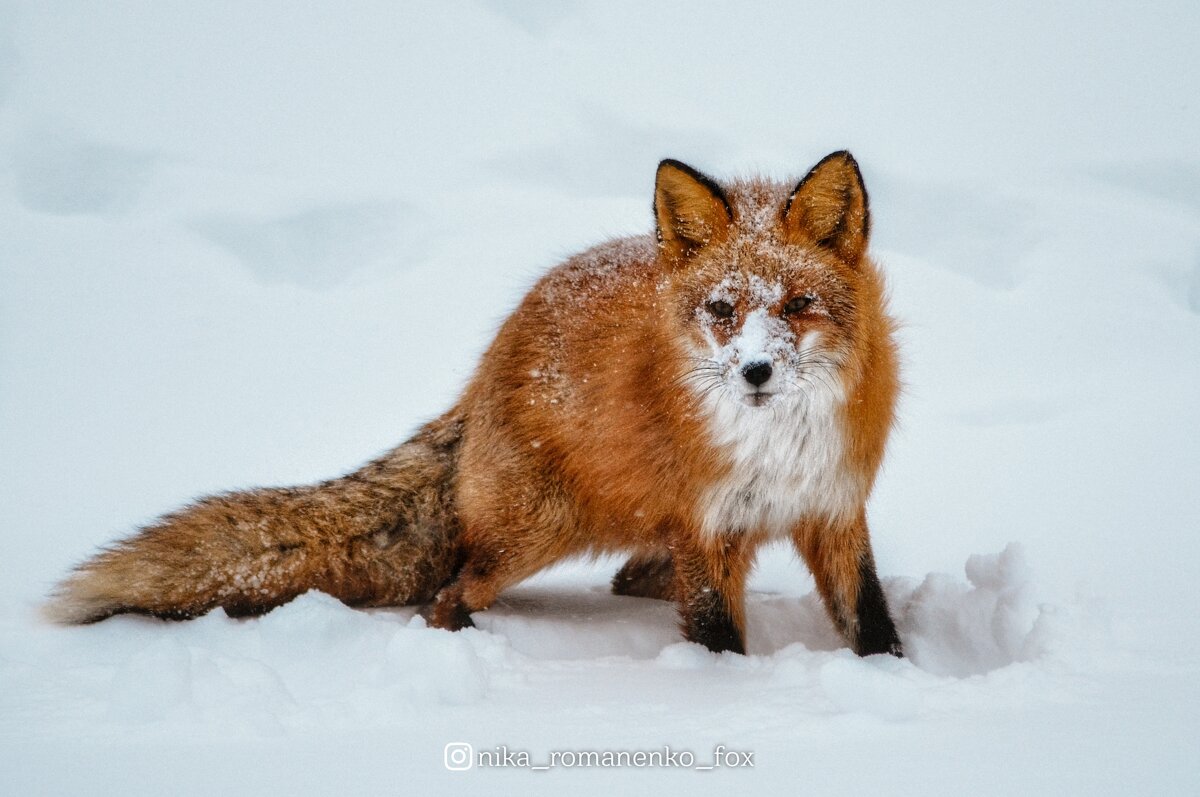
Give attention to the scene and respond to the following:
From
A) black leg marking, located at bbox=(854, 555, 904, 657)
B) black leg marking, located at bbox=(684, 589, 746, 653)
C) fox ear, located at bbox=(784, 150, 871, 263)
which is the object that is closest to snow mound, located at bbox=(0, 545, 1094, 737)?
black leg marking, located at bbox=(684, 589, 746, 653)

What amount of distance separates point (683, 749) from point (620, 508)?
1.32 metres

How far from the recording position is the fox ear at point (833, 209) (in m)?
3.26

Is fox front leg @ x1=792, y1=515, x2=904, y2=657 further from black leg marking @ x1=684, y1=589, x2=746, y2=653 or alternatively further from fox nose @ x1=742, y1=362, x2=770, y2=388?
fox nose @ x1=742, y1=362, x2=770, y2=388

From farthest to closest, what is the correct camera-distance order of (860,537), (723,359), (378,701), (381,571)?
(381,571) < (860,537) < (723,359) < (378,701)

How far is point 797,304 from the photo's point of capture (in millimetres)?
3182

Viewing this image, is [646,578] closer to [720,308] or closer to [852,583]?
[852,583]

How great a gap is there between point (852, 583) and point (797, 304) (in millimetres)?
1135

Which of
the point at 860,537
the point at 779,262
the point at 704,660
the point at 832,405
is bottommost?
the point at 704,660

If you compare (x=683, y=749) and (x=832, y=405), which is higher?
(x=832, y=405)

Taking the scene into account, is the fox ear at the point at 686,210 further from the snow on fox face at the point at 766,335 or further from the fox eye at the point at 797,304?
the fox eye at the point at 797,304

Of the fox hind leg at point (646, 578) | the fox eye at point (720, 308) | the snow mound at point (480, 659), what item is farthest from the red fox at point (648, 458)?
the fox hind leg at point (646, 578)

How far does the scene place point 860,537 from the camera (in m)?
3.66

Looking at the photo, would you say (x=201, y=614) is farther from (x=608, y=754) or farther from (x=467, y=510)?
(x=608, y=754)

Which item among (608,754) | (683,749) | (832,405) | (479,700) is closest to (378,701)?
(479,700)
